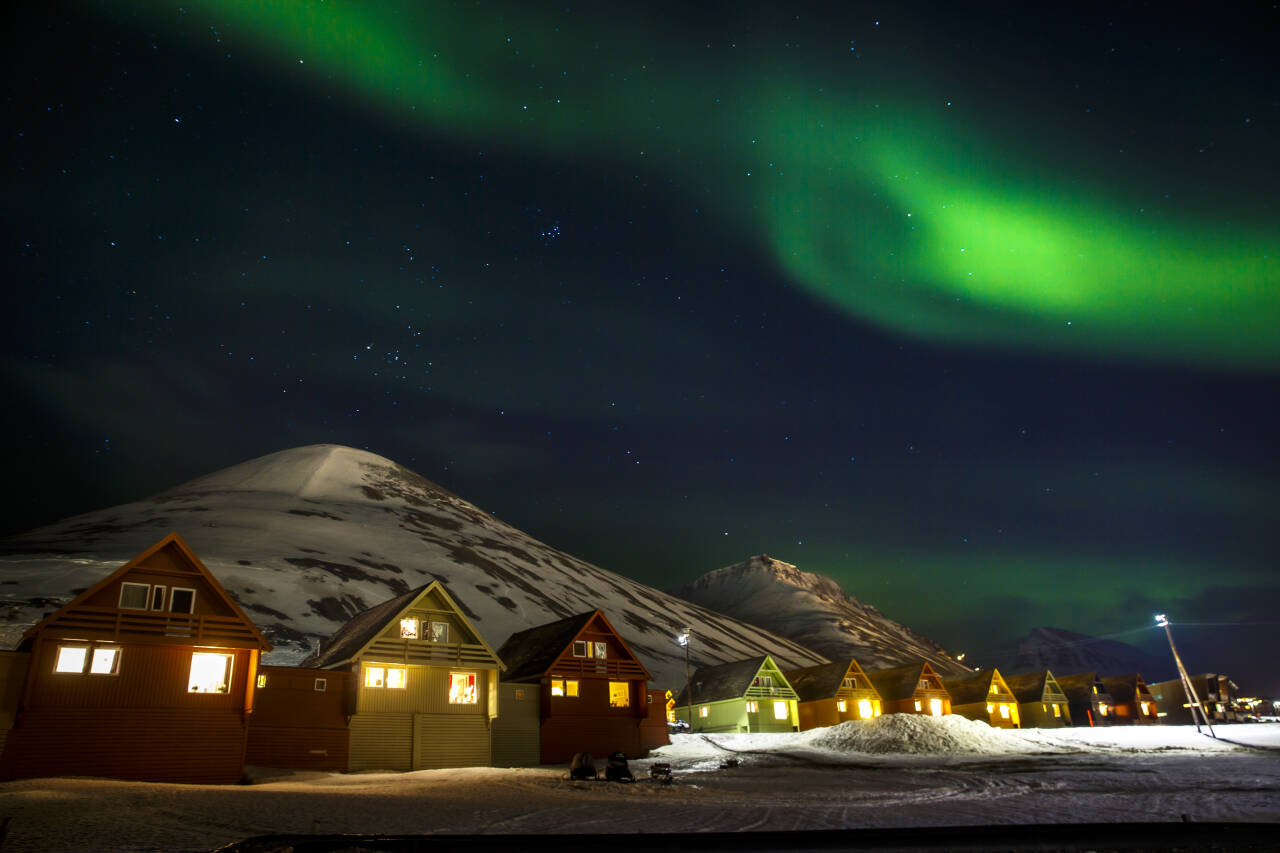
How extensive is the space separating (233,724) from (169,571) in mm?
7617

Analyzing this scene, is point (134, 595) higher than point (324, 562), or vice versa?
point (324, 562)

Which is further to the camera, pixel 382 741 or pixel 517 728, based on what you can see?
pixel 517 728

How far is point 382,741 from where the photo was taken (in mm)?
40469

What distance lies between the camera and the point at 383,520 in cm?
16362

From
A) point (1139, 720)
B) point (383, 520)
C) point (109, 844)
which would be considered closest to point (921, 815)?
point (109, 844)

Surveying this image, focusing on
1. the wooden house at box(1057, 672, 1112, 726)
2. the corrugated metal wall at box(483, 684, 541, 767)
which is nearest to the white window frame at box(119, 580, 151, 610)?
the corrugated metal wall at box(483, 684, 541, 767)

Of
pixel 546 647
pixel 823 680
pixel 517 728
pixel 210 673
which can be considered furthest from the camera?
pixel 823 680

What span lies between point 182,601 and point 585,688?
A: 2579cm

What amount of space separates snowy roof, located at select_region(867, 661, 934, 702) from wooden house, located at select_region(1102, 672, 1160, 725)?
41.5 metres

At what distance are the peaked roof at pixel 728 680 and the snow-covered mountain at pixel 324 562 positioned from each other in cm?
4110

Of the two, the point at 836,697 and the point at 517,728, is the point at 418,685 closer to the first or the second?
the point at 517,728

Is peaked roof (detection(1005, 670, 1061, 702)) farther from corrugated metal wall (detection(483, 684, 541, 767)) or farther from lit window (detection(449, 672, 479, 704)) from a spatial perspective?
lit window (detection(449, 672, 479, 704))

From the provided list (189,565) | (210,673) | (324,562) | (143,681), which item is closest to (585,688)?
(210,673)

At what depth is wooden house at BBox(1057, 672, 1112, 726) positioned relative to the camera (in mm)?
106875
